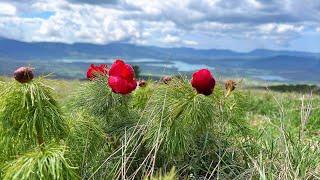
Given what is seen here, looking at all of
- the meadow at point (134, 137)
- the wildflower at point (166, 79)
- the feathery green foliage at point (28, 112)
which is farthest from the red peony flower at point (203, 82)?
the feathery green foliage at point (28, 112)

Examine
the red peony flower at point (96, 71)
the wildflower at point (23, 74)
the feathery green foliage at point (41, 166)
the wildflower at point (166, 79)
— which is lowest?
the feathery green foliage at point (41, 166)

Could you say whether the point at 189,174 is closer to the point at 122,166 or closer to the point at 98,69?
the point at 122,166

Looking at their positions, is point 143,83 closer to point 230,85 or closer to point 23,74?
point 230,85

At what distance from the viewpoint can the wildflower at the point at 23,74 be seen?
10.3ft

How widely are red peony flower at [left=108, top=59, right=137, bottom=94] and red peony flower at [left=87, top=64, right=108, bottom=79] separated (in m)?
0.32

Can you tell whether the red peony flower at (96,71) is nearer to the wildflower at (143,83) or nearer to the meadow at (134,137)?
the meadow at (134,137)

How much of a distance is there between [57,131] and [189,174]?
3.51 ft

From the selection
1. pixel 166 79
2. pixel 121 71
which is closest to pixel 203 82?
pixel 166 79

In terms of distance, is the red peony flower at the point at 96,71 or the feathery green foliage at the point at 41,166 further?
the red peony flower at the point at 96,71

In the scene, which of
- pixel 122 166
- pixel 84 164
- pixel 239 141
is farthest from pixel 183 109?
pixel 239 141

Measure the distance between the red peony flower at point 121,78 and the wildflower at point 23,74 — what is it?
0.72 m

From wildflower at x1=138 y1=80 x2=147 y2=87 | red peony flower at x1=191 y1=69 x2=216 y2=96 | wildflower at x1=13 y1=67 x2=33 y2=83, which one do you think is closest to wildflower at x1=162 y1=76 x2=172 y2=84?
red peony flower at x1=191 y1=69 x2=216 y2=96

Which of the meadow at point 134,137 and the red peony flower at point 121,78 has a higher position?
the red peony flower at point 121,78

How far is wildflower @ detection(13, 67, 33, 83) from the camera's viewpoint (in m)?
3.12
